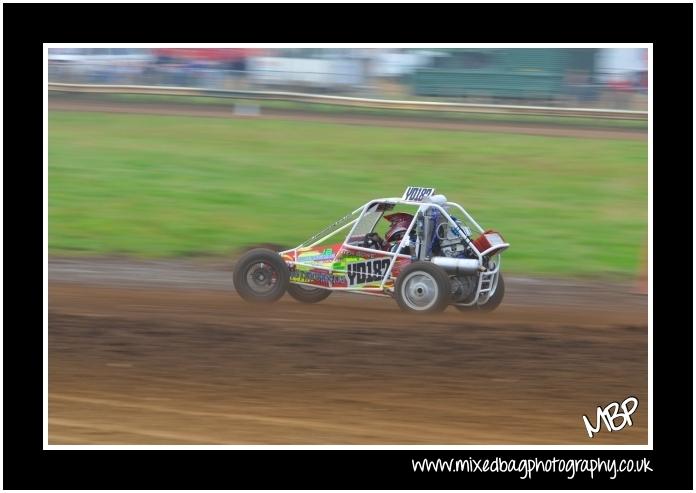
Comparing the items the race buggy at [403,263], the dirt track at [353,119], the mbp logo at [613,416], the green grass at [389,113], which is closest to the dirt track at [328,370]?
the mbp logo at [613,416]

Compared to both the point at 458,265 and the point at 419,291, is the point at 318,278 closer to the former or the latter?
the point at 419,291

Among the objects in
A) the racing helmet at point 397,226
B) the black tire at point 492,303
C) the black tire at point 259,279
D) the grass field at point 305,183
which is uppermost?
the grass field at point 305,183

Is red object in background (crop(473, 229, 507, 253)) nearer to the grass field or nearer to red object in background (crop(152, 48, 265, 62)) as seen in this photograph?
the grass field

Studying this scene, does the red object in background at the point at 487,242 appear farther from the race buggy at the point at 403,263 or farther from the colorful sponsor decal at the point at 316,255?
the colorful sponsor decal at the point at 316,255

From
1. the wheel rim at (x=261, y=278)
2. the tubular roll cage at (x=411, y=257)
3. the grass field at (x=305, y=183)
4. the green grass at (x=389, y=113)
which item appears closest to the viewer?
the tubular roll cage at (x=411, y=257)

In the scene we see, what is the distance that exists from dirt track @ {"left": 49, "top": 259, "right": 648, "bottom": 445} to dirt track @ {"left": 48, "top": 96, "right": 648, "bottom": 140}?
933 centimetres

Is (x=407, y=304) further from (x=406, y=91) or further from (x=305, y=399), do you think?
(x=406, y=91)

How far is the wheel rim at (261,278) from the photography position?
38.9 feet

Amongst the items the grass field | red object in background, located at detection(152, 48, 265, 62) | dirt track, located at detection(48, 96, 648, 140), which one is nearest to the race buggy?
the grass field

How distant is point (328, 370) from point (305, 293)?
8.82 feet

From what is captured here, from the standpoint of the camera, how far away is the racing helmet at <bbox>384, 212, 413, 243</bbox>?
1162 centimetres

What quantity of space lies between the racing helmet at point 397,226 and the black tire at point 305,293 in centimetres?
116

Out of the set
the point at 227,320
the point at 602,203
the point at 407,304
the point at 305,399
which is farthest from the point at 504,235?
the point at 305,399

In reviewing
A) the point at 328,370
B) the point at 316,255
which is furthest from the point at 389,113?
the point at 328,370
